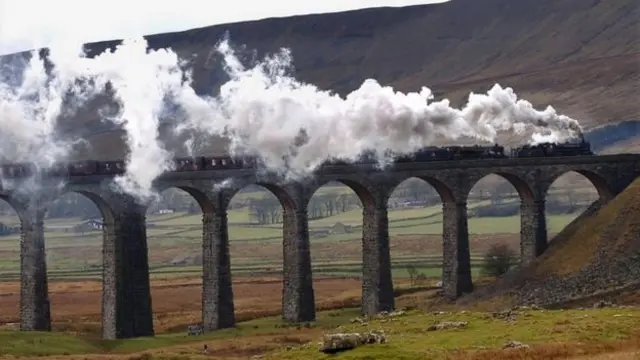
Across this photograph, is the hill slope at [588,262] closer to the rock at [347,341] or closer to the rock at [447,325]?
the rock at [447,325]

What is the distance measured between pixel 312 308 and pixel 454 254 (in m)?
12.9

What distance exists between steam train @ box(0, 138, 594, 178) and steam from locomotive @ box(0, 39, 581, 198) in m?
1.01

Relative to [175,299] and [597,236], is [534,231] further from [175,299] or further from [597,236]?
[175,299]

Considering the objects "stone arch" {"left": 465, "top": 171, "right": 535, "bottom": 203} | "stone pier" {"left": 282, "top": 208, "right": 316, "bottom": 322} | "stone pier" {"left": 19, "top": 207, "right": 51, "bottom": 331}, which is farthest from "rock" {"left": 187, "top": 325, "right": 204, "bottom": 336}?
"stone arch" {"left": 465, "top": 171, "right": 535, "bottom": 203}

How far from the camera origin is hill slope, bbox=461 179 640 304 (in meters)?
74.1

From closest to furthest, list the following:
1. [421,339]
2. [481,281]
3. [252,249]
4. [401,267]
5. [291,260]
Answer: [421,339], [291,260], [481,281], [401,267], [252,249]

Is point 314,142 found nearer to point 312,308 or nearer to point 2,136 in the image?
point 312,308

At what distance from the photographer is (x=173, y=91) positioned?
9850 centimetres

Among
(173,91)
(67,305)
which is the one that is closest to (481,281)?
(173,91)

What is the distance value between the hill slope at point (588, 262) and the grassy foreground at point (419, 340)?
47.5ft

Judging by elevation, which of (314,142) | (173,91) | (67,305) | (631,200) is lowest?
(67,305)

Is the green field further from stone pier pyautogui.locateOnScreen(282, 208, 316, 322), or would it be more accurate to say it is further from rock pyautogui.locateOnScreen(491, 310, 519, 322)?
rock pyautogui.locateOnScreen(491, 310, 519, 322)

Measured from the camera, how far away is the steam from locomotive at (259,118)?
76.5 meters

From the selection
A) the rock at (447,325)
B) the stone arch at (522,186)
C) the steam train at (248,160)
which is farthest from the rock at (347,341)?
the stone arch at (522,186)
